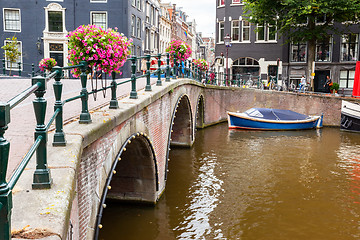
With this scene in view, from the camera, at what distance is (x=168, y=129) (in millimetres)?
10961

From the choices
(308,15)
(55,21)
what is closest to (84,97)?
(308,15)

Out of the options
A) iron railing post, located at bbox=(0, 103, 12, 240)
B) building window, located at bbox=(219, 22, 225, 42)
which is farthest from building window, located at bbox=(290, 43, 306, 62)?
iron railing post, located at bbox=(0, 103, 12, 240)

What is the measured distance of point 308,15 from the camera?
24891 mm

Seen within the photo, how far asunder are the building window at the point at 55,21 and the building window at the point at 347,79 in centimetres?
2183

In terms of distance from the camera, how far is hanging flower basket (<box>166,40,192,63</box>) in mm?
13688

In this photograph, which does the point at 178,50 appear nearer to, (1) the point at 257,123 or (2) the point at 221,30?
(1) the point at 257,123

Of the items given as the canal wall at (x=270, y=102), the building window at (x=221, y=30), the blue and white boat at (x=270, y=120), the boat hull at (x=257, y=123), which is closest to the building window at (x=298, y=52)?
the building window at (x=221, y=30)

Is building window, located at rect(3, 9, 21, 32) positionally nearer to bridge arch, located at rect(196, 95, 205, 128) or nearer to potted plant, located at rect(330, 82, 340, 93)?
bridge arch, located at rect(196, 95, 205, 128)

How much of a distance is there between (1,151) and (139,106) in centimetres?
516

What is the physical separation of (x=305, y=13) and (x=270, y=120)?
26.1 ft

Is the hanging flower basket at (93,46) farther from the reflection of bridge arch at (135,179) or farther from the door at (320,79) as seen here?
the door at (320,79)

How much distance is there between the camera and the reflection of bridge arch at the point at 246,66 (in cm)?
3094

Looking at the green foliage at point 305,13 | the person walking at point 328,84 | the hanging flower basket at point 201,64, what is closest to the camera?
the hanging flower basket at point 201,64

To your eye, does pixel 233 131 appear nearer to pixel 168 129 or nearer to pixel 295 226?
pixel 168 129
